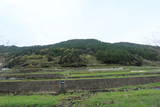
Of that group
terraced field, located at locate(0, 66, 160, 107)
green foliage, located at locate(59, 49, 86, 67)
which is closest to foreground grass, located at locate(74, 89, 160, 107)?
terraced field, located at locate(0, 66, 160, 107)

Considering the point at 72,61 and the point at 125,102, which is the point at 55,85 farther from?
the point at 72,61

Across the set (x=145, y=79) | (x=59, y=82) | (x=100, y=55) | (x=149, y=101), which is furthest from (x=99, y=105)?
(x=100, y=55)

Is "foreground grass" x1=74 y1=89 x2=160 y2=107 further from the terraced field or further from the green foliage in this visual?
the green foliage

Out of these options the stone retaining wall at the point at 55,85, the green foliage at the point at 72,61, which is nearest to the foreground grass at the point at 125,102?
the stone retaining wall at the point at 55,85

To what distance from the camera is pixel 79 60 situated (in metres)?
50.4

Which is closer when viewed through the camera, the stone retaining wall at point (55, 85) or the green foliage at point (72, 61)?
the stone retaining wall at point (55, 85)

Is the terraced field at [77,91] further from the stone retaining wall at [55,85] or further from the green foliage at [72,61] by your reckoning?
the green foliage at [72,61]

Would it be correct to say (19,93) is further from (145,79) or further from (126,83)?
(145,79)

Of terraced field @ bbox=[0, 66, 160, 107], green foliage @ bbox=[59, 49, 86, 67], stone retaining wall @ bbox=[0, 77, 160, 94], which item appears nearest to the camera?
terraced field @ bbox=[0, 66, 160, 107]

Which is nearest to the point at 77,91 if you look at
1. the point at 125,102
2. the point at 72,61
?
the point at 125,102

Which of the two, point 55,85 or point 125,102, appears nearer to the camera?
point 125,102

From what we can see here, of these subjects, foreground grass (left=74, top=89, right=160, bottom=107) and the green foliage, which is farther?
the green foliage

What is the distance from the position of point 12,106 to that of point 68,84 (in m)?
6.48

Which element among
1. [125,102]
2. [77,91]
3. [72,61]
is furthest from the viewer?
[72,61]
